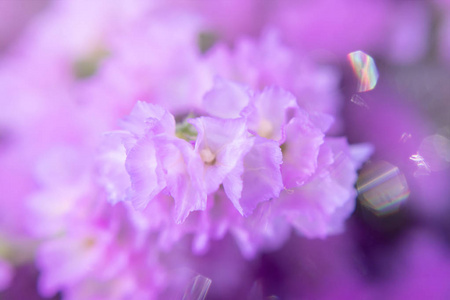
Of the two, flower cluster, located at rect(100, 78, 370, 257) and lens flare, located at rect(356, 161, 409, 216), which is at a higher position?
flower cluster, located at rect(100, 78, 370, 257)

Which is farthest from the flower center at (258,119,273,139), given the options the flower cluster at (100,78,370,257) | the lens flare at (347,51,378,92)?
the lens flare at (347,51,378,92)

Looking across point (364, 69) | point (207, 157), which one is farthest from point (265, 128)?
point (364, 69)

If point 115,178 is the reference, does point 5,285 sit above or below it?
below

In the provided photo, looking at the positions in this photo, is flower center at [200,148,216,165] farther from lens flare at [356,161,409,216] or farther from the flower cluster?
lens flare at [356,161,409,216]

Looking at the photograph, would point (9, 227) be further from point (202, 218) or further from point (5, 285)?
point (202, 218)

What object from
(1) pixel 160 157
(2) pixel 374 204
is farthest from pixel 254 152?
(2) pixel 374 204

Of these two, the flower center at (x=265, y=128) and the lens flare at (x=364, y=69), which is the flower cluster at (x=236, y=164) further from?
the lens flare at (x=364, y=69)
